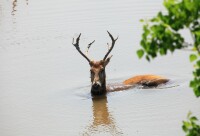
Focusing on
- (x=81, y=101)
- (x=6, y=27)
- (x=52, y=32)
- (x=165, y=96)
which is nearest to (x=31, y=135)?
(x=81, y=101)

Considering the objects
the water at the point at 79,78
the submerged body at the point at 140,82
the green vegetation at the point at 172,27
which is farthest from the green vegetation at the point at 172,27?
the submerged body at the point at 140,82

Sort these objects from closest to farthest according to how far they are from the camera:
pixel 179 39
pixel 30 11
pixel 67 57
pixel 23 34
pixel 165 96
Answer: pixel 179 39 → pixel 165 96 → pixel 67 57 → pixel 23 34 → pixel 30 11

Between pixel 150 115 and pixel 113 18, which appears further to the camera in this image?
pixel 113 18

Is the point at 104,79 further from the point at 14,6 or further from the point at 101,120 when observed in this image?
the point at 14,6

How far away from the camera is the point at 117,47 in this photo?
1562 centimetres

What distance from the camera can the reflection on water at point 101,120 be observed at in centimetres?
997

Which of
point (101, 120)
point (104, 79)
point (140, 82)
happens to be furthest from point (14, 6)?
point (101, 120)

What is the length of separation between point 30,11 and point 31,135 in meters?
12.3

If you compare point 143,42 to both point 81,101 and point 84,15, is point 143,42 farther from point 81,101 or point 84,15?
point 84,15

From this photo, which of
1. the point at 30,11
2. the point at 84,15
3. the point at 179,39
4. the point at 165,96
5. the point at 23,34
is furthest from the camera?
the point at 30,11

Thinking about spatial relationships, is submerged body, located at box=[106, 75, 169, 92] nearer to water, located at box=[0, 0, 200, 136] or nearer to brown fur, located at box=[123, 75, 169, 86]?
brown fur, located at box=[123, 75, 169, 86]

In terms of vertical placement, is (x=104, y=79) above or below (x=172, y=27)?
below

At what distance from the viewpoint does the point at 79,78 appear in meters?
13.3

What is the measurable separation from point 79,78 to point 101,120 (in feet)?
9.03
